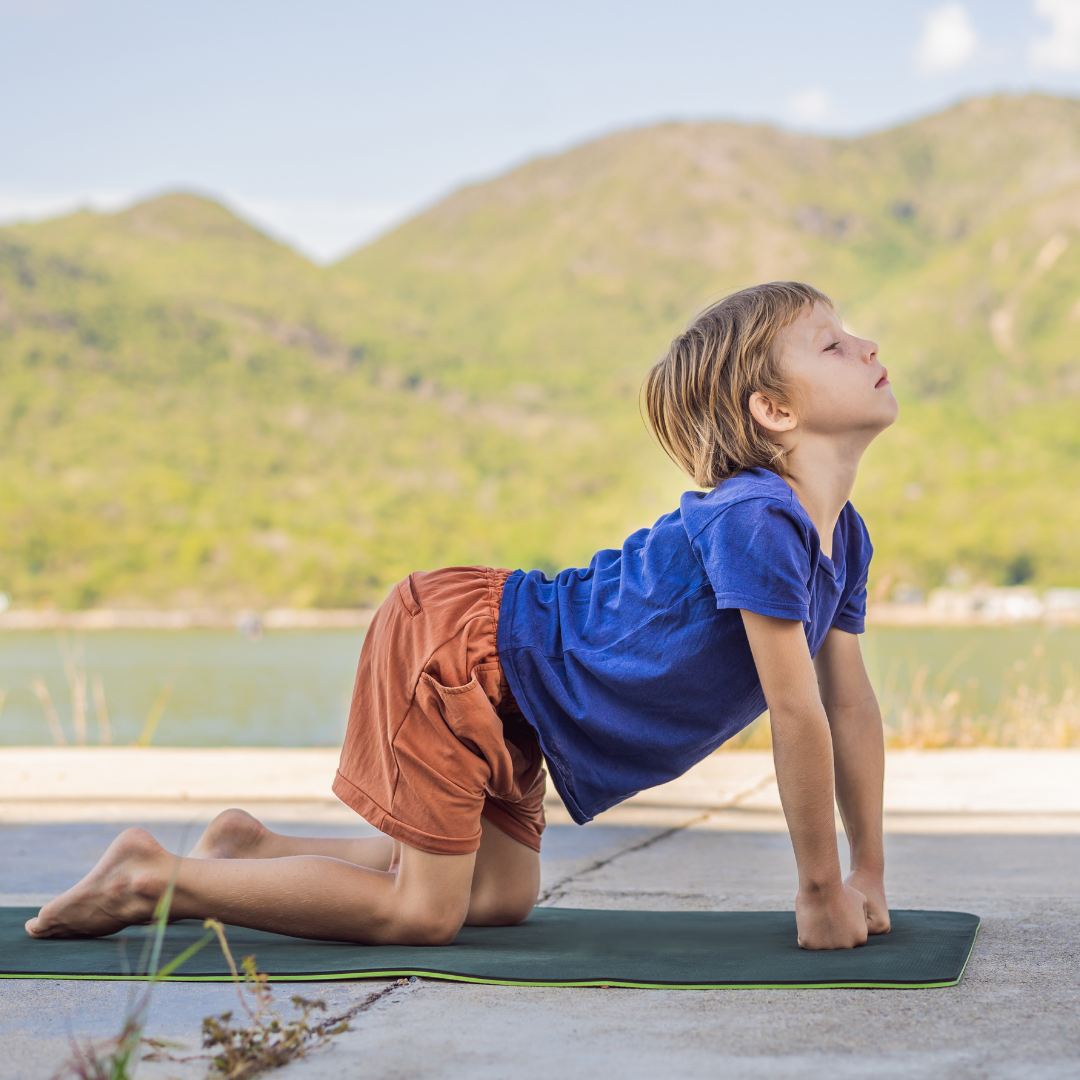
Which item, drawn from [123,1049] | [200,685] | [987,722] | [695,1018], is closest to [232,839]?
[695,1018]

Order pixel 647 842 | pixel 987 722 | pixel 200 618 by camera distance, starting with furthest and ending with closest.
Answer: pixel 200 618
pixel 987 722
pixel 647 842

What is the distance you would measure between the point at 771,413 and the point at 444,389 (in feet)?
289

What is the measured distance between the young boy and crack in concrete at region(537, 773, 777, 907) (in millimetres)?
617

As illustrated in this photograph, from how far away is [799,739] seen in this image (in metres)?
1.97

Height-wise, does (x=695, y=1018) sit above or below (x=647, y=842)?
above

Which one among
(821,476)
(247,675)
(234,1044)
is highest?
(821,476)

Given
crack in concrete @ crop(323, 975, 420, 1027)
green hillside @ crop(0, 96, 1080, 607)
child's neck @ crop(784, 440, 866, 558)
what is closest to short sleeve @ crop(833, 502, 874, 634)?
child's neck @ crop(784, 440, 866, 558)

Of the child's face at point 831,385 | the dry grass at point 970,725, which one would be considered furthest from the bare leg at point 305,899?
the dry grass at point 970,725

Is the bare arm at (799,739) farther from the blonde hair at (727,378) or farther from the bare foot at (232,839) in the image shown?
the bare foot at (232,839)

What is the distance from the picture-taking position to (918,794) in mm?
4344

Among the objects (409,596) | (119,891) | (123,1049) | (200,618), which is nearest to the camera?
(123,1049)

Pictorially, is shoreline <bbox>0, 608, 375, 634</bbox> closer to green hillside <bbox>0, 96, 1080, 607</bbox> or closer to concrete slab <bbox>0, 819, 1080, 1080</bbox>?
green hillside <bbox>0, 96, 1080, 607</bbox>

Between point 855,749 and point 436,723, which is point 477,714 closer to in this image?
point 436,723

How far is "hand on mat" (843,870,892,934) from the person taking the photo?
2.19 metres
